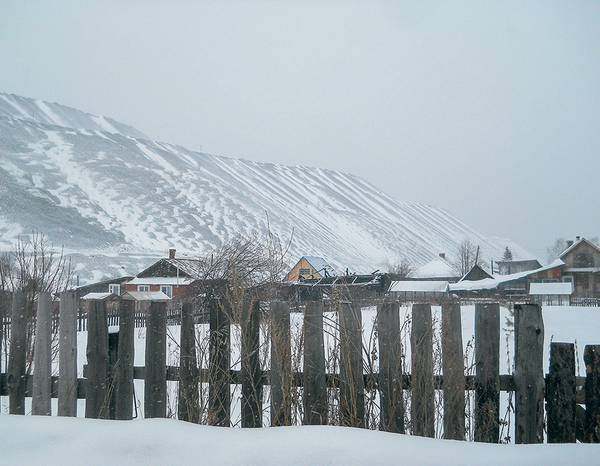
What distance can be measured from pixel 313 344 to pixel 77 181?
322ft

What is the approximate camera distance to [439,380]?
324 cm

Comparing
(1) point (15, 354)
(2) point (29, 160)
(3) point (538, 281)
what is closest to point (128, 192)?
(2) point (29, 160)

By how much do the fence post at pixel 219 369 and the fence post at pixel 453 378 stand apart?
4.50 ft

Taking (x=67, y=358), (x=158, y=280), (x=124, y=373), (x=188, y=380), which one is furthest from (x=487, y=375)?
(x=158, y=280)

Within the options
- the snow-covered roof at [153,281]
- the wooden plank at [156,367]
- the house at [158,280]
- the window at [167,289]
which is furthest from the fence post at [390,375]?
the window at [167,289]

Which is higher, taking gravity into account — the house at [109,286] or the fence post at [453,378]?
the fence post at [453,378]

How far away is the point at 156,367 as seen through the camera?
3518mm

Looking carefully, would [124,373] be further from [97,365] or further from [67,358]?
[67,358]

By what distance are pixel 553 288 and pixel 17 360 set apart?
996 inches

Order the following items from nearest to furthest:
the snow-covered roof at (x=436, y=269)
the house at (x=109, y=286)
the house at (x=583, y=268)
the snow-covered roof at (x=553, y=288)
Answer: the house at (x=583, y=268) < the snow-covered roof at (x=553, y=288) < the house at (x=109, y=286) < the snow-covered roof at (x=436, y=269)

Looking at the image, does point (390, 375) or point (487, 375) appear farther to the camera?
point (390, 375)

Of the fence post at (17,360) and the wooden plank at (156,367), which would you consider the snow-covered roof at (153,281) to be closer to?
the fence post at (17,360)

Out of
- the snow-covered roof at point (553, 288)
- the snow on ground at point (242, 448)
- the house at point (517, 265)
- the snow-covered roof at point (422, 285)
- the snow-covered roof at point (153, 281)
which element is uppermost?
the snow on ground at point (242, 448)

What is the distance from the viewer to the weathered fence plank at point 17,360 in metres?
3.77
